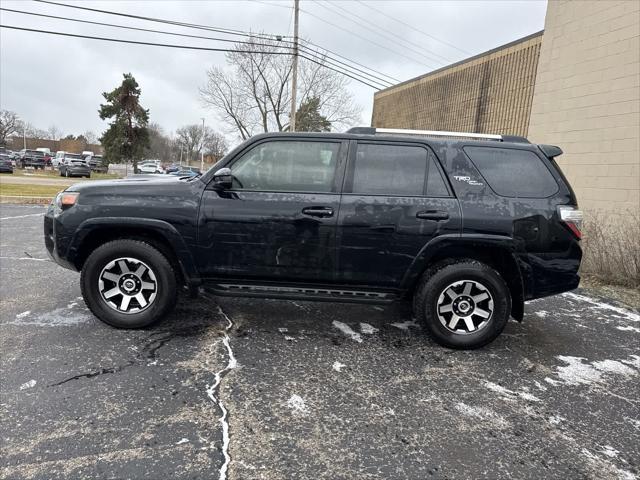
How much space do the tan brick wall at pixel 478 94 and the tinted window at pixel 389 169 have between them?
9.95m

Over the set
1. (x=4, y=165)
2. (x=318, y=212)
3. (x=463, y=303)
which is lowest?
(x=463, y=303)

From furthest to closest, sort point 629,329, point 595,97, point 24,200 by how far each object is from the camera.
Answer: point 24,200, point 595,97, point 629,329

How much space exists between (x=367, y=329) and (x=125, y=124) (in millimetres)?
43647

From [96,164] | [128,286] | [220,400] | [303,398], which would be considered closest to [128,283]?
[128,286]

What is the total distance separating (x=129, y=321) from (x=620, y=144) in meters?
8.41

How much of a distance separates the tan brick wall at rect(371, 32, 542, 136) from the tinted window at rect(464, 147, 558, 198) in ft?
31.2

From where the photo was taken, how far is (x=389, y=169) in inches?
147

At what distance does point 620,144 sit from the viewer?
7629 millimetres

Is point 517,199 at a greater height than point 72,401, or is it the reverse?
point 517,199

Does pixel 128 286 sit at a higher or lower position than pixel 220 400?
higher

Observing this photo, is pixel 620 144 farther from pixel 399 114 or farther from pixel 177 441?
pixel 399 114

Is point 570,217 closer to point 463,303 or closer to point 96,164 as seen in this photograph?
point 463,303

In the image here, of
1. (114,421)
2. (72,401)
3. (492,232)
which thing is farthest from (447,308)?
(72,401)

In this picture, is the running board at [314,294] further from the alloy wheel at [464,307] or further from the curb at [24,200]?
the curb at [24,200]
